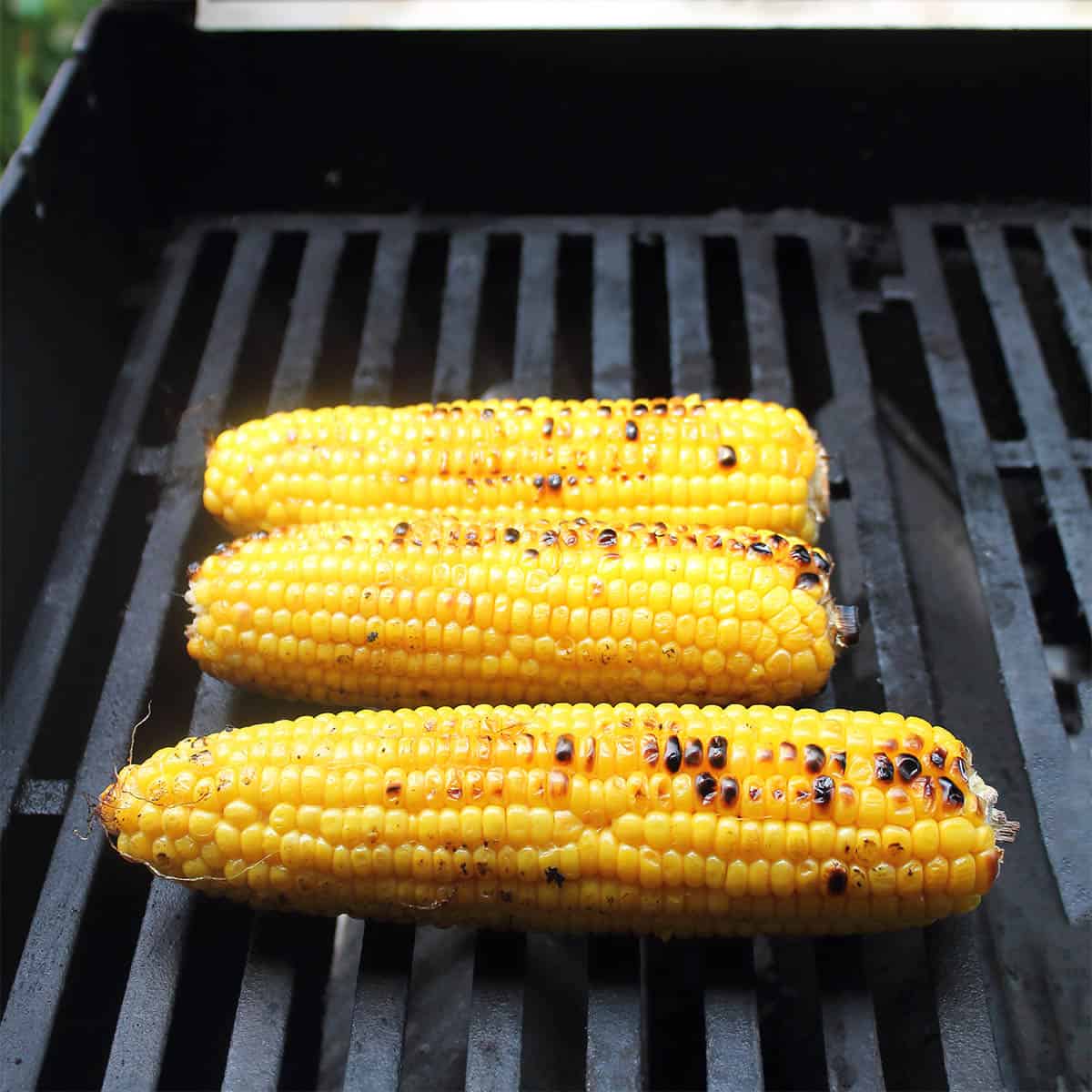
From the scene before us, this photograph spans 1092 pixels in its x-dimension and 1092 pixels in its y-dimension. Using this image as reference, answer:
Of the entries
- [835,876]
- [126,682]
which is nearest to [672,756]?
[835,876]

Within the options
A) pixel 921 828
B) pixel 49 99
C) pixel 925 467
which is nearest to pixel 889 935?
pixel 921 828

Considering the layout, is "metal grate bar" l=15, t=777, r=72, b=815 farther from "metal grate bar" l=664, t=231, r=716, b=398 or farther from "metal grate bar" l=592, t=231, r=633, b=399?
"metal grate bar" l=664, t=231, r=716, b=398

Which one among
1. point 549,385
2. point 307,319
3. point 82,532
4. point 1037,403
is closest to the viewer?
point 82,532

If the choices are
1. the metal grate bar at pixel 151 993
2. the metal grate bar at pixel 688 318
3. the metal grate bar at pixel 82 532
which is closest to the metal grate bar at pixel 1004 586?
the metal grate bar at pixel 688 318

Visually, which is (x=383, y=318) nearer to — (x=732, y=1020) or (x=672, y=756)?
(x=672, y=756)

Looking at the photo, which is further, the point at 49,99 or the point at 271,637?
the point at 49,99

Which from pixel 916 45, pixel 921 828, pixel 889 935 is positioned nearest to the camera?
pixel 921 828

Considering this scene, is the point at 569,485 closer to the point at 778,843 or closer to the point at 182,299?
the point at 778,843
